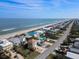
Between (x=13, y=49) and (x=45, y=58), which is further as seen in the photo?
(x=13, y=49)

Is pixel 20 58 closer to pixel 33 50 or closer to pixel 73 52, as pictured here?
pixel 33 50

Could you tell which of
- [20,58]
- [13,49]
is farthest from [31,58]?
[13,49]

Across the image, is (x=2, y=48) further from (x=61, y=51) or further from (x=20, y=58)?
(x=61, y=51)

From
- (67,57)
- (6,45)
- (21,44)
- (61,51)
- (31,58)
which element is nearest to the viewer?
(67,57)

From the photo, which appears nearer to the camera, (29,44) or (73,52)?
(73,52)

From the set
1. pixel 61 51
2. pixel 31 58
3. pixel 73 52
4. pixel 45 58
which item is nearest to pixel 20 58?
pixel 31 58

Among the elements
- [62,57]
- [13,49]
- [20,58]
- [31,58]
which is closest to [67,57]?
[62,57]

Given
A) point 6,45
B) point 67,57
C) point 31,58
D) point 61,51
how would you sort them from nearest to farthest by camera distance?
point 67,57, point 31,58, point 61,51, point 6,45

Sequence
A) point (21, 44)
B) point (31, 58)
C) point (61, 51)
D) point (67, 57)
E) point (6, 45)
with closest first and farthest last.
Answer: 1. point (67, 57)
2. point (31, 58)
3. point (61, 51)
4. point (6, 45)
5. point (21, 44)

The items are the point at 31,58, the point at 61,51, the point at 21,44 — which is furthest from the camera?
the point at 21,44
